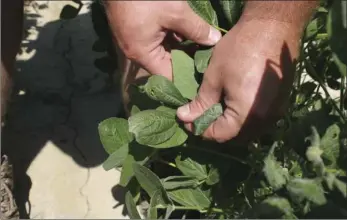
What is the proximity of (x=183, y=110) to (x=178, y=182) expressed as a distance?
0.61 ft

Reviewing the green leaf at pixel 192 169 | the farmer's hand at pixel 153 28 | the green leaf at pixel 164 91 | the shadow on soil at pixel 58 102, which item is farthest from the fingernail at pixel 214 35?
the shadow on soil at pixel 58 102

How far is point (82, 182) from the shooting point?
2.13 m

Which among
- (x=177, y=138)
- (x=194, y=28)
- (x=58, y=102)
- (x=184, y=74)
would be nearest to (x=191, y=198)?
(x=177, y=138)

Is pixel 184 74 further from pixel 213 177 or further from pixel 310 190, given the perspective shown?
pixel 310 190

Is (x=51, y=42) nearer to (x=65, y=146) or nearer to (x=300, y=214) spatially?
(x=65, y=146)

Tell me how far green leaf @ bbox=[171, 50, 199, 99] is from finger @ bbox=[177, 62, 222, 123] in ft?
0.13

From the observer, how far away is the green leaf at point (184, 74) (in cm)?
135

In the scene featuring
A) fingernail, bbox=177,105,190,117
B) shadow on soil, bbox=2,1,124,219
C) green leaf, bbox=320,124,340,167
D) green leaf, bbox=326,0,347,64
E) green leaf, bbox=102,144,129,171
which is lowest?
shadow on soil, bbox=2,1,124,219

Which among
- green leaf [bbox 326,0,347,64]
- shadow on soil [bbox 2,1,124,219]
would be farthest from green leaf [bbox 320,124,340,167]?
shadow on soil [bbox 2,1,124,219]

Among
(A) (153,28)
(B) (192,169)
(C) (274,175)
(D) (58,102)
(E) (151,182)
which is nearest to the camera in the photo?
(C) (274,175)

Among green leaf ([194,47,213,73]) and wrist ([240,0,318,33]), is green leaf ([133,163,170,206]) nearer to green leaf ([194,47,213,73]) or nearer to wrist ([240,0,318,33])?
green leaf ([194,47,213,73])

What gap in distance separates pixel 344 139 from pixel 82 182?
1179mm

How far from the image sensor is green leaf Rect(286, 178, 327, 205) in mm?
946

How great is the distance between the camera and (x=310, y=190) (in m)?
0.95
